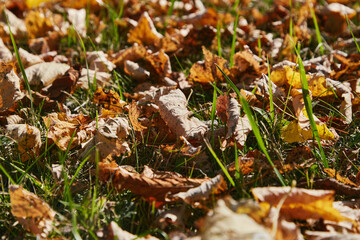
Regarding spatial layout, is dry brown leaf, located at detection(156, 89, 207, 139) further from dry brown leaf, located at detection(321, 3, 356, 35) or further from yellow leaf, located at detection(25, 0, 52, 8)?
yellow leaf, located at detection(25, 0, 52, 8)

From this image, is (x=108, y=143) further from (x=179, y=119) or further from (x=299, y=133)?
(x=299, y=133)

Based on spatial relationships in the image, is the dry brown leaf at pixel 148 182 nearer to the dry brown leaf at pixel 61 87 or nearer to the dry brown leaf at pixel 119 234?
the dry brown leaf at pixel 119 234

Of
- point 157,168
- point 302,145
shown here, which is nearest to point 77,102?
point 157,168

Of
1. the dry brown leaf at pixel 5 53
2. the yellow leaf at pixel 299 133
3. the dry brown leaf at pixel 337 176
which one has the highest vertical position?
the dry brown leaf at pixel 5 53

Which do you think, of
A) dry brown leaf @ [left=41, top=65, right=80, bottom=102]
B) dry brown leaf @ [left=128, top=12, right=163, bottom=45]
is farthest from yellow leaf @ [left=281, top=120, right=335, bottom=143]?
dry brown leaf @ [left=128, top=12, right=163, bottom=45]

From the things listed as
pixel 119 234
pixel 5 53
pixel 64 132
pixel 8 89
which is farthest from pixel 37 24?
pixel 119 234

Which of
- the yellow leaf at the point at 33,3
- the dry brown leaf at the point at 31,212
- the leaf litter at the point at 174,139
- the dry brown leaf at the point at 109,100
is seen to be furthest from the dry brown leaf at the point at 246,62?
the yellow leaf at the point at 33,3

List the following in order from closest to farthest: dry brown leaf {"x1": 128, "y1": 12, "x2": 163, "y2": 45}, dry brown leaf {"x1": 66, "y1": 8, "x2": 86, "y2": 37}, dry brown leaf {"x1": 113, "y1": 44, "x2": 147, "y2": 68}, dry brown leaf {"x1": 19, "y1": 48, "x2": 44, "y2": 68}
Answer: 1. dry brown leaf {"x1": 19, "y1": 48, "x2": 44, "y2": 68}
2. dry brown leaf {"x1": 113, "y1": 44, "x2": 147, "y2": 68}
3. dry brown leaf {"x1": 128, "y1": 12, "x2": 163, "y2": 45}
4. dry brown leaf {"x1": 66, "y1": 8, "x2": 86, "y2": 37}
